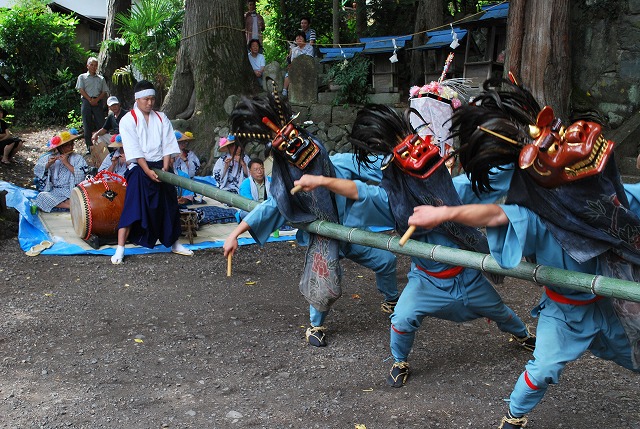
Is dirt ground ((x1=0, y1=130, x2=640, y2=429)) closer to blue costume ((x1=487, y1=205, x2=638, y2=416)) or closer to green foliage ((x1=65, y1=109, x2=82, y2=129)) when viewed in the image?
blue costume ((x1=487, y1=205, x2=638, y2=416))

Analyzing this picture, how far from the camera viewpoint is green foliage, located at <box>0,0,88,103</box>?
723 inches

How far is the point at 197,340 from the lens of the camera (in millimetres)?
5324

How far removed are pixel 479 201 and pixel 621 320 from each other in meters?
1.20

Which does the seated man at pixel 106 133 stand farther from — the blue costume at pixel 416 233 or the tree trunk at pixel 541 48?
the blue costume at pixel 416 233

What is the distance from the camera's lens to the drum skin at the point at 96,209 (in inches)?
308

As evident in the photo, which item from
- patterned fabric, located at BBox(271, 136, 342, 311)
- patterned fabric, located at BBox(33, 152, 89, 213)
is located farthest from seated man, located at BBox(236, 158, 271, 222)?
patterned fabric, located at BBox(271, 136, 342, 311)

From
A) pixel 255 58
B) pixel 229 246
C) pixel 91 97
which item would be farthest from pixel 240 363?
pixel 91 97

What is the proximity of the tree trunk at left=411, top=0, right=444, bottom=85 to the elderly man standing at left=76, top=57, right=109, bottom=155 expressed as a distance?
595cm

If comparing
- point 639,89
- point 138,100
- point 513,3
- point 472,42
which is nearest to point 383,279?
point 138,100

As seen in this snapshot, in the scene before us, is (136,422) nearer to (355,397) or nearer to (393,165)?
(355,397)

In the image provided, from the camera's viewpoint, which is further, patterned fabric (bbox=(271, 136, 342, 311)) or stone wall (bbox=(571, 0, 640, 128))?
stone wall (bbox=(571, 0, 640, 128))

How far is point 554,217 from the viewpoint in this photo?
3.34m

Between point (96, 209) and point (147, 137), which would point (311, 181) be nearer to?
point (147, 137)

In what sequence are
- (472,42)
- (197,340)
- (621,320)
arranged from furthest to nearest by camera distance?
(472,42) → (197,340) → (621,320)
